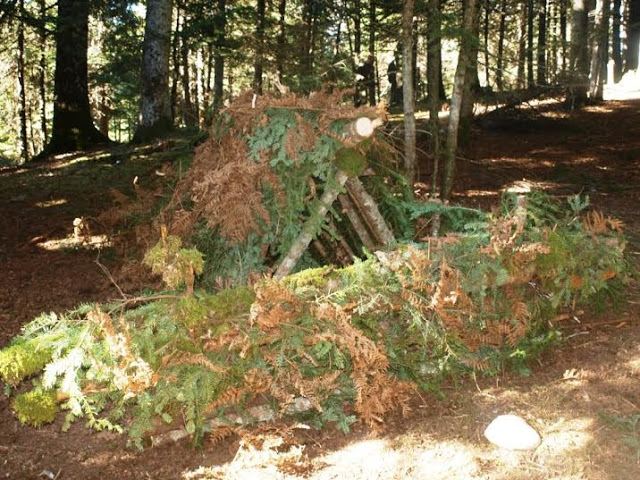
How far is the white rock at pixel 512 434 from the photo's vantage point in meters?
3.47

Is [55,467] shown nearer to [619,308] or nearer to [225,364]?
[225,364]

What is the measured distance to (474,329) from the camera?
15.5 ft

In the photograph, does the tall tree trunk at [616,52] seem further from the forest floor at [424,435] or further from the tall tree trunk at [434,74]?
the forest floor at [424,435]

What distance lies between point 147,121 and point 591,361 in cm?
1192

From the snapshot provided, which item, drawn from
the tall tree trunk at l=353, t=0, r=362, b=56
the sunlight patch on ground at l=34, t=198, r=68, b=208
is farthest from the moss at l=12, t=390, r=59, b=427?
the tall tree trunk at l=353, t=0, r=362, b=56

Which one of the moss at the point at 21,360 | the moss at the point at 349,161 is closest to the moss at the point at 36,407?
the moss at the point at 21,360

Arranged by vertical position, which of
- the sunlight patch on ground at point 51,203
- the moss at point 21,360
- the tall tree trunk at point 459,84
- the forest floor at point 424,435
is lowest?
the forest floor at point 424,435

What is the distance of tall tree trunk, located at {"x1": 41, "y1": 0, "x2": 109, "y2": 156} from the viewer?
14.1 m

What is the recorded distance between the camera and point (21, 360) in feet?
13.0

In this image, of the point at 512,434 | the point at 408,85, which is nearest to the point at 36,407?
the point at 512,434

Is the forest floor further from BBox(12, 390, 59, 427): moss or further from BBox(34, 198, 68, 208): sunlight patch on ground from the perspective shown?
BBox(34, 198, 68, 208): sunlight patch on ground

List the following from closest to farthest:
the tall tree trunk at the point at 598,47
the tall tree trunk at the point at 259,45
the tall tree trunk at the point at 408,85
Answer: the tall tree trunk at the point at 408,85 → the tall tree trunk at the point at 259,45 → the tall tree trunk at the point at 598,47

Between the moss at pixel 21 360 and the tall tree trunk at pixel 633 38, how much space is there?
33162 millimetres

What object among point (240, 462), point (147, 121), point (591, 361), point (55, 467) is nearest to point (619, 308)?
point (591, 361)
